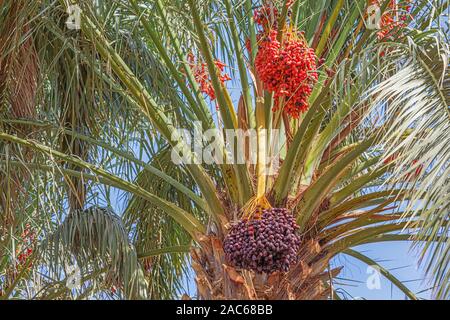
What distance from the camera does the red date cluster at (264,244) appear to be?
4594 mm

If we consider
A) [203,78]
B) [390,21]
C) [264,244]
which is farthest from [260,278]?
[390,21]

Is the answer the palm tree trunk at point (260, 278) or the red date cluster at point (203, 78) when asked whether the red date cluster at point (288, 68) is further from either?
the palm tree trunk at point (260, 278)

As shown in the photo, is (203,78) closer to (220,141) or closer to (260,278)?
(220,141)

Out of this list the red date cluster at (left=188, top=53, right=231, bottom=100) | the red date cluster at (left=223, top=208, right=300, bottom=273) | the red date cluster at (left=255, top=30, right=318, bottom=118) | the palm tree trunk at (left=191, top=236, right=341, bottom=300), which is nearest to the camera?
the red date cluster at (left=255, top=30, right=318, bottom=118)

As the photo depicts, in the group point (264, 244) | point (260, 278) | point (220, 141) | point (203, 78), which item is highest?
point (203, 78)

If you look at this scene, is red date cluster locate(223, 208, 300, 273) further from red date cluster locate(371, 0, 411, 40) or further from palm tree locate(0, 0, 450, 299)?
red date cluster locate(371, 0, 411, 40)

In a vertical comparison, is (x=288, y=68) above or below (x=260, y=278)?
above

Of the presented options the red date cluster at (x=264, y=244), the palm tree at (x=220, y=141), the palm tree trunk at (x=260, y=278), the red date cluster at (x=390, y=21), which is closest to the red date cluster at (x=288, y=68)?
the palm tree at (x=220, y=141)

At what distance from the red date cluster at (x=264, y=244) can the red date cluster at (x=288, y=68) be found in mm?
709

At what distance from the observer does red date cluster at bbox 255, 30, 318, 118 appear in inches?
174

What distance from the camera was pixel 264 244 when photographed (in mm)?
4586

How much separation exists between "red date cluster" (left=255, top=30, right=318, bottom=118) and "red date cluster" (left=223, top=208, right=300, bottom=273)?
2.33 ft

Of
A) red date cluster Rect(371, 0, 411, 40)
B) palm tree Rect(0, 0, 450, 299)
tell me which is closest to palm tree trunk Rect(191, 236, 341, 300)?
palm tree Rect(0, 0, 450, 299)

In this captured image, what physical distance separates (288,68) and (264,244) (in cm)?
100
